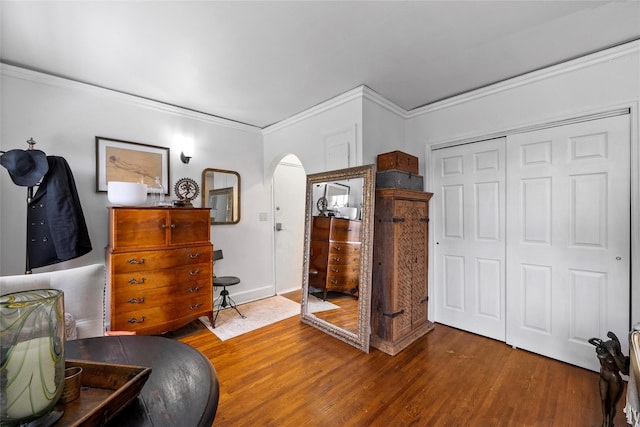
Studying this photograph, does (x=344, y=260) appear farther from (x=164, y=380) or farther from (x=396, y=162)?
(x=164, y=380)

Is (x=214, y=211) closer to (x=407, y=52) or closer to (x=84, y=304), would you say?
(x=84, y=304)

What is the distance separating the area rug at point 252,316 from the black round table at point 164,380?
176 cm

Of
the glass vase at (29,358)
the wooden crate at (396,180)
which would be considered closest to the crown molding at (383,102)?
the wooden crate at (396,180)

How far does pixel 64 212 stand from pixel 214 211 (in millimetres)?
1469

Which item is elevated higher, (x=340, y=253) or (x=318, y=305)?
(x=340, y=253)

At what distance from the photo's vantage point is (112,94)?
9.02 ft

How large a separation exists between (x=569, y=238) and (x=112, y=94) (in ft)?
15.0

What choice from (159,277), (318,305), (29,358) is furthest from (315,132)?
→ (29,358)

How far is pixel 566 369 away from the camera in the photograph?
2174mm

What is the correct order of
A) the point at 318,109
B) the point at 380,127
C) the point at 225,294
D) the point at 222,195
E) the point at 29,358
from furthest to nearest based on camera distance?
the point at 222,195
the point at 225,294
the point at 318,109
the point at 380,127
the point at 29,358

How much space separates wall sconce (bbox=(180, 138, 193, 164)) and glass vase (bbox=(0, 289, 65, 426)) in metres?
2.78

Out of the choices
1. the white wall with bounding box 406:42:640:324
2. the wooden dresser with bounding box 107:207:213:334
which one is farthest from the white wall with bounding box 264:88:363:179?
the wooden dresser with bounding box 107:207:213:334

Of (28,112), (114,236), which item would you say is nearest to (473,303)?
(114,236)

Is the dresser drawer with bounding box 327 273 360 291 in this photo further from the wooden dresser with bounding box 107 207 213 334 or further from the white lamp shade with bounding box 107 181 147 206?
the white lamp shade with bounding box 107 181 147 206
